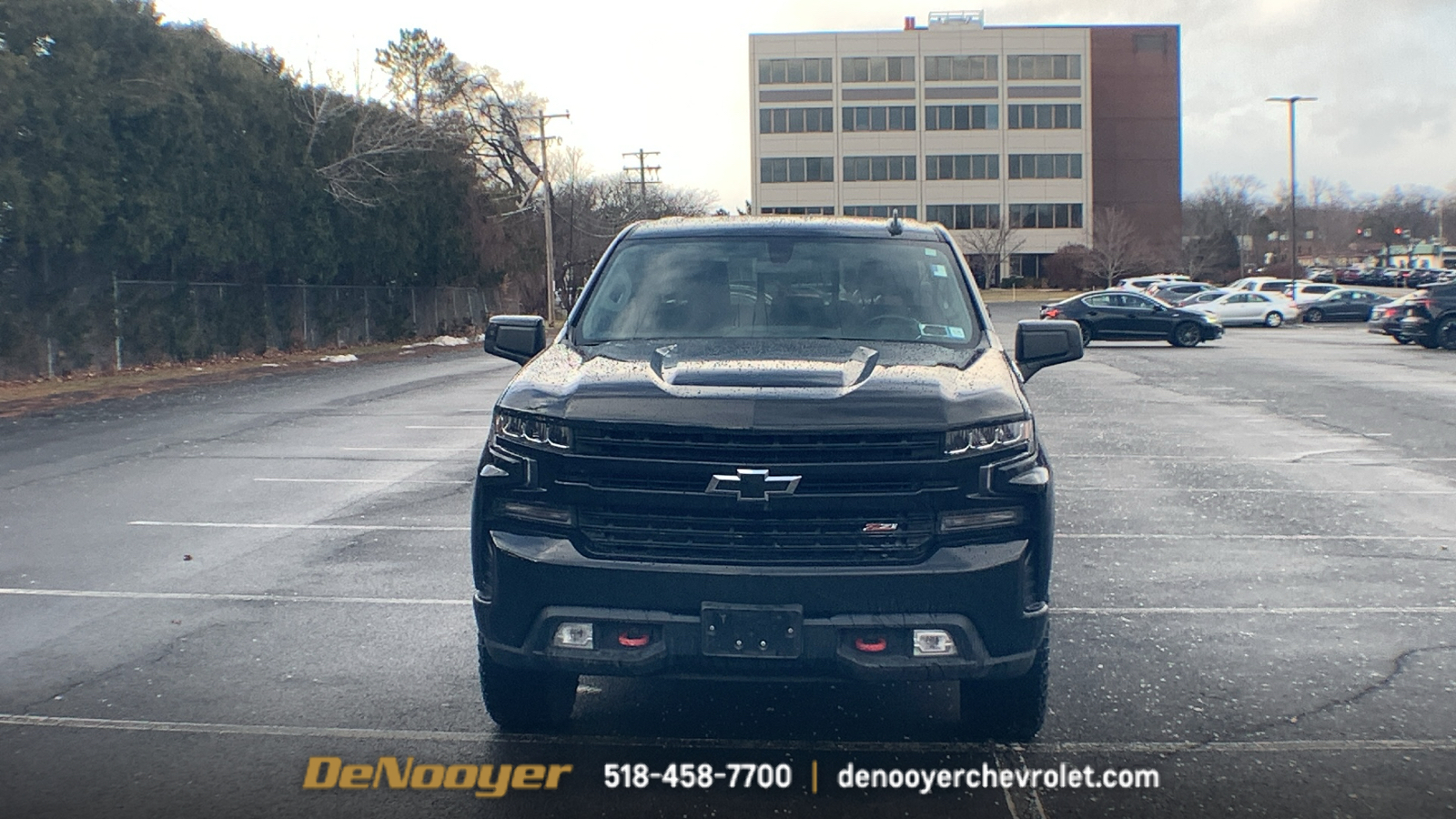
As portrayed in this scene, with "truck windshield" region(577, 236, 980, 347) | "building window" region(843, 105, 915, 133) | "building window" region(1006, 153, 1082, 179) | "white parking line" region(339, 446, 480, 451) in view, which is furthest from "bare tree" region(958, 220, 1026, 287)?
"truck windshield" region(577, 236, 980, 347)

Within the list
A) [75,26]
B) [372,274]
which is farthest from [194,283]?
[372,274]

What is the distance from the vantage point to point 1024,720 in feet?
15.0

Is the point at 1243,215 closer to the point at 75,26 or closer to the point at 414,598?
the point at 75,26

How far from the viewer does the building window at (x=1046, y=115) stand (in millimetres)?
97438

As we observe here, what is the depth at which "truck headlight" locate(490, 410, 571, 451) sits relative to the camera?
→ 13.7 feet

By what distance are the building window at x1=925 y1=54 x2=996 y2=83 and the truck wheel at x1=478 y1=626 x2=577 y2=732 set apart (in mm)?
96643

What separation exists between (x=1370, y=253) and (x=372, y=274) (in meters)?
117

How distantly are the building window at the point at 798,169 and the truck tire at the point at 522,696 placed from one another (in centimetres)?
9464

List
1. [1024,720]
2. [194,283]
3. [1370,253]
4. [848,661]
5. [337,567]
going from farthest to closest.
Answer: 1. [1370,253]
2. [194,283]
3. [337,567]
4. [1024,720]
5. [848,661]

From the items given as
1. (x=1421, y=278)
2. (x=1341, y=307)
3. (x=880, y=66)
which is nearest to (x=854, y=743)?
(x=1341, y=307)

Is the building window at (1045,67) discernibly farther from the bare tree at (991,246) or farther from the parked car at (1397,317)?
the parked car at (1397,317)

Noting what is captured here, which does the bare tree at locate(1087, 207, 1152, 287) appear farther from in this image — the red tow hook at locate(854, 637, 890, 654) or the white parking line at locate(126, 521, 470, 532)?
the red tow hook at locate(854, 637, 890, 654)

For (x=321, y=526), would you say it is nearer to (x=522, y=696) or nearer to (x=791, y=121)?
(x=522, y=696)

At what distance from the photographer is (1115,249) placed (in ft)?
291
